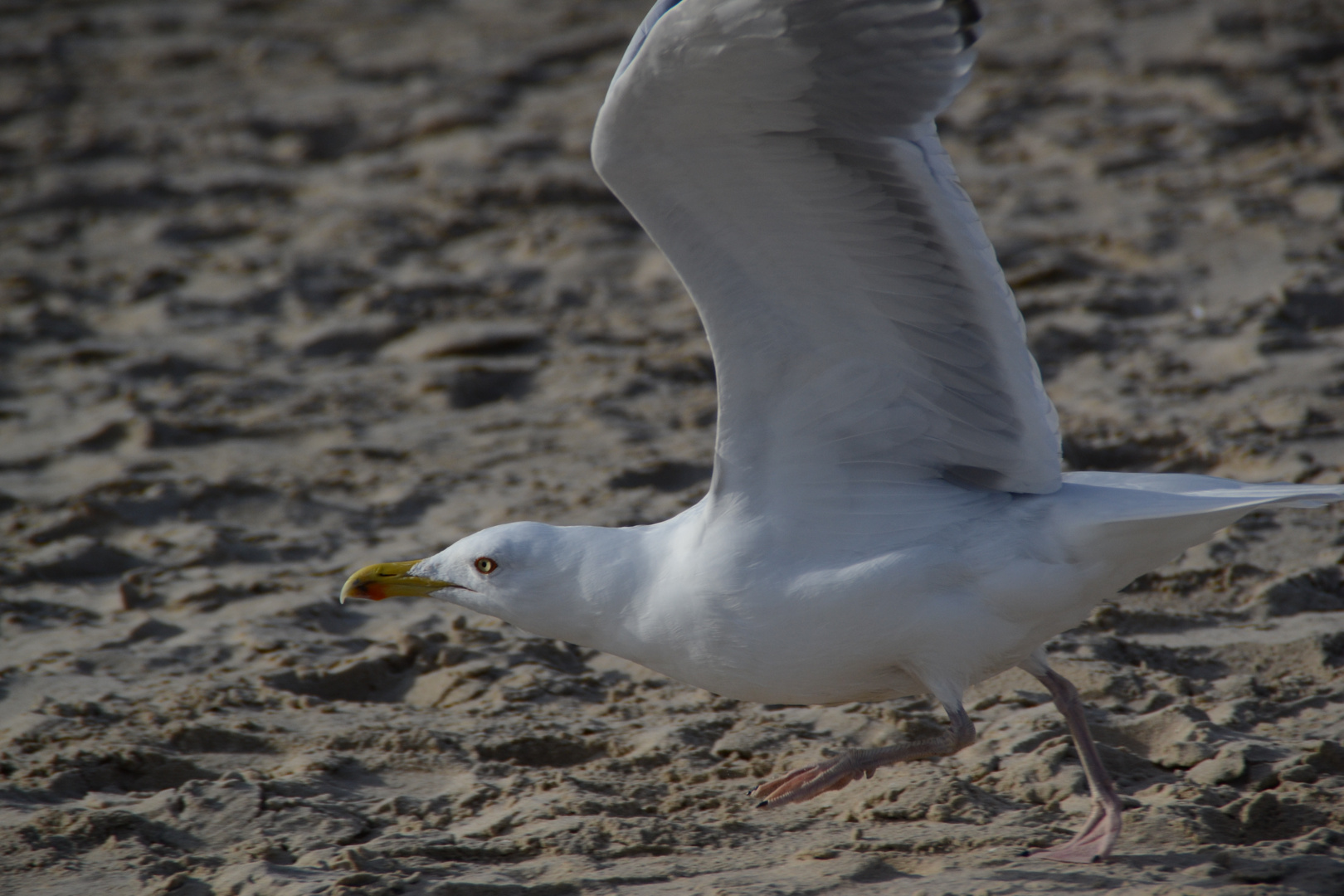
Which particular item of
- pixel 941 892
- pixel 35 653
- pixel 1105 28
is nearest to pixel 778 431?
pixel 941 892

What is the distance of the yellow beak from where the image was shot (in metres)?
3.27

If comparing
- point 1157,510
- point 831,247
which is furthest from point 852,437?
point 1157,510

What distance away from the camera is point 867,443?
2.90 meters

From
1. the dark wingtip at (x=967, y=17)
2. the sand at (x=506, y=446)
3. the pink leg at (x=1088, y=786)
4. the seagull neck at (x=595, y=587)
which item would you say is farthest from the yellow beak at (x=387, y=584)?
the dark wingtip at (x=967, y=17)

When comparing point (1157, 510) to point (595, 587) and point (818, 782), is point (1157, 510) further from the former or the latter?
point (595, 587)

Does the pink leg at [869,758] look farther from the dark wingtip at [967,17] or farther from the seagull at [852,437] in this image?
the dark wingtip at [967,17]

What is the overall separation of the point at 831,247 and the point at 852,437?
0.46 m

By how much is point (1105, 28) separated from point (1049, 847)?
6366 millimetres

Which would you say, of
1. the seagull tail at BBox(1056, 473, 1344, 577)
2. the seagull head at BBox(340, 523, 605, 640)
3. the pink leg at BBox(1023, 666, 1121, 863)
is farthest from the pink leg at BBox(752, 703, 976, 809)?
the seagull head at BBox(340, 523, 605, 640)

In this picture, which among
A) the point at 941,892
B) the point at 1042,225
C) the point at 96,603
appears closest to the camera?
the point at 941,892

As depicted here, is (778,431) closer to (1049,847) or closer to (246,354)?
(1049,847)

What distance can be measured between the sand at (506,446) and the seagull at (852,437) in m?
0.34

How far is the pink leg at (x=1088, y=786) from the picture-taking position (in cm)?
263

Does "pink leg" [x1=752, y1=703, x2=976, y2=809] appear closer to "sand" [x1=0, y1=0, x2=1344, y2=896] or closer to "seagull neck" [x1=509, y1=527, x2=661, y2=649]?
"sand" [x1=0, y1=0, x2=1344, y2=896]
